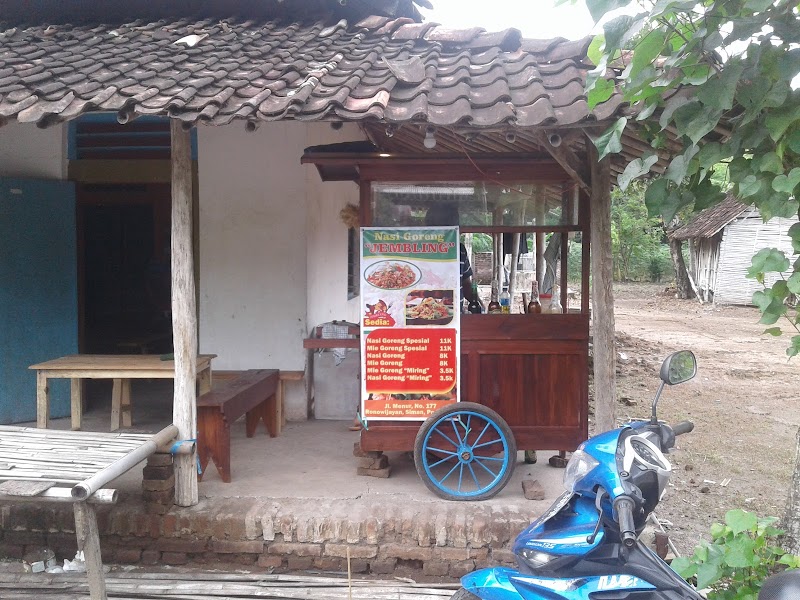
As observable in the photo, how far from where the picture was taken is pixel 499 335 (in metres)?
4.82

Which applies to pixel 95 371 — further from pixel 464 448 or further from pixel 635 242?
pixel 635 242

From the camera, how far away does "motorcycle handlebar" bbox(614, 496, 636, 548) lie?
2.14 meters

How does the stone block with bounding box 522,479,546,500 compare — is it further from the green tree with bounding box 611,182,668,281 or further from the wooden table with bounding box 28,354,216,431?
the green tree with bounding box 611,182,668,281

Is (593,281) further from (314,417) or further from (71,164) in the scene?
(71,164)

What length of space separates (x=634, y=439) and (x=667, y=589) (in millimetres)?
569

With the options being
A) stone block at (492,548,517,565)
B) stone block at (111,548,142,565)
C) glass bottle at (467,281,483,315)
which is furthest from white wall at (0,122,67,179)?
stone block at (492,548,517,565)

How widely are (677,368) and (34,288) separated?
6.01m

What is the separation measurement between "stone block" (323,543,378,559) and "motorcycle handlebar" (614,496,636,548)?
2477 millimetres

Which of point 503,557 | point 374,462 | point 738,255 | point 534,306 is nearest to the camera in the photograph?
point 503,557

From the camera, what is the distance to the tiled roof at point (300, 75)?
3805 mm

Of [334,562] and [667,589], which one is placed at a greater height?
[667,589]

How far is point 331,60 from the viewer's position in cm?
474

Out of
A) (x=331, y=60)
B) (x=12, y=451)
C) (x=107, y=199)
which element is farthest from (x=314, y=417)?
(x=107, y=199)

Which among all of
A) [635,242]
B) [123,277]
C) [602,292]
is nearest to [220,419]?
[602,292]
